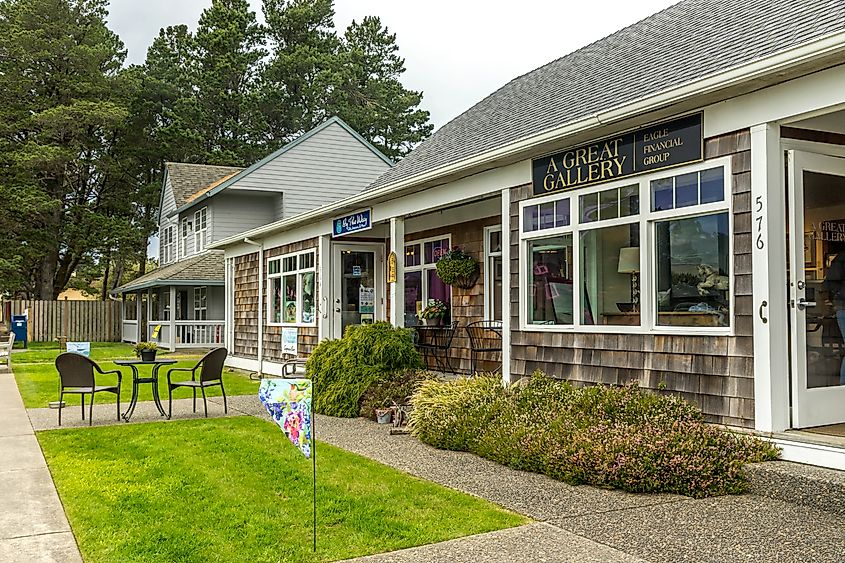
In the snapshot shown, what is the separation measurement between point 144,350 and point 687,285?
26.5 feet

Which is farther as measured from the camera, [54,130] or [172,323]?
[54,130]

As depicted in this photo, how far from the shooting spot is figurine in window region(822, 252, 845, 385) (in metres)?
6.97

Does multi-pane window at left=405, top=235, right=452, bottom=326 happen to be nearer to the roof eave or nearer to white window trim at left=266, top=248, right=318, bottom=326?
white window trim at left=266, top=248, right=318, bottom=326

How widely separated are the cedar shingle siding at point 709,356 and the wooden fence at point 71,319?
1191 inches

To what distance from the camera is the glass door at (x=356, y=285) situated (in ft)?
51.7

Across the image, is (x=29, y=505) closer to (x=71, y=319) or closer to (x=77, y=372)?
(x=77, y=372)

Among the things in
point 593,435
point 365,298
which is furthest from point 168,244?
point 593,435

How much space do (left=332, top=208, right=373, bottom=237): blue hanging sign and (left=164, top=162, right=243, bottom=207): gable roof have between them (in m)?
18.3

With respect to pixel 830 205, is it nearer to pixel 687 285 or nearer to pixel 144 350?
pixel 687 285

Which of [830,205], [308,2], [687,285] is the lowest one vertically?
[687,285]

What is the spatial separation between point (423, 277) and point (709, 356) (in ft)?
26.5

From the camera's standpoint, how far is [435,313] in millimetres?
13797

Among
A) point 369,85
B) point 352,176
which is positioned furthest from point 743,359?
point 369,85

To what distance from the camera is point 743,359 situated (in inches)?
264
